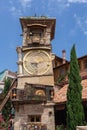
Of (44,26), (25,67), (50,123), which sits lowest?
(50,123)

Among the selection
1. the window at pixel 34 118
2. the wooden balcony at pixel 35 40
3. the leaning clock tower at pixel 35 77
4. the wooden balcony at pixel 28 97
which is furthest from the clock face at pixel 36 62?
the window at pixel 34 118

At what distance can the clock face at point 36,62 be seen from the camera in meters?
35.2

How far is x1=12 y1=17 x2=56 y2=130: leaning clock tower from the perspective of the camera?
31562 millimetres

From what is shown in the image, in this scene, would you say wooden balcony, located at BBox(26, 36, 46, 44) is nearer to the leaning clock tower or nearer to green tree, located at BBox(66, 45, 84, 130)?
the leaning clock tower

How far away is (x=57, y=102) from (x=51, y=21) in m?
9.62

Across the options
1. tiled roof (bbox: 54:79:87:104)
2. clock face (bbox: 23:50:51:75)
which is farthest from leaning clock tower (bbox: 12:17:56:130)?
tiled roof (bbox: 54:79:87:104)

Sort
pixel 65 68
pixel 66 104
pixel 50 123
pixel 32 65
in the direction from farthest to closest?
1. pixel 65 68
2. pixel 32 65
3. pixel 50 123
4. pixel 66 104

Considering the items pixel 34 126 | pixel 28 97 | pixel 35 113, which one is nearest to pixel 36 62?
pixel 28 97

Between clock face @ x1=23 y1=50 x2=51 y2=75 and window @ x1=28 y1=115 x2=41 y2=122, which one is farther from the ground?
clock face @ x1=23 y1=50 x2=51 y2=75

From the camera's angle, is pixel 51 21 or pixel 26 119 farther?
pixel 51 21

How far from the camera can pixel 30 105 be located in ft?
105

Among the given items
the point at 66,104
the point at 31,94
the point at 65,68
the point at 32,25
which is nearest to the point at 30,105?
the point at 31,94

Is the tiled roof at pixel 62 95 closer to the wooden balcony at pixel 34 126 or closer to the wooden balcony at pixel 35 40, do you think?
the wooden balcony at pixel 34 126

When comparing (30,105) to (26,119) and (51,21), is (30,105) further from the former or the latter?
(51,21)
